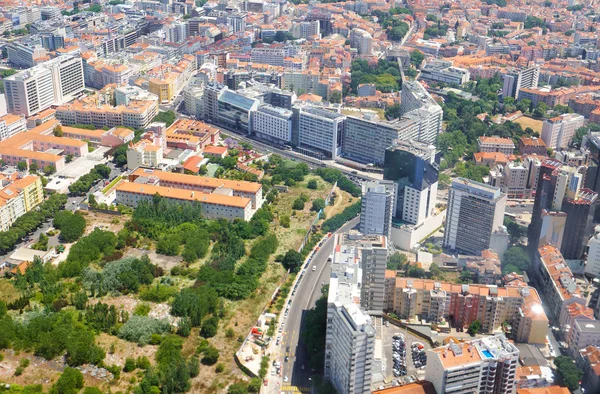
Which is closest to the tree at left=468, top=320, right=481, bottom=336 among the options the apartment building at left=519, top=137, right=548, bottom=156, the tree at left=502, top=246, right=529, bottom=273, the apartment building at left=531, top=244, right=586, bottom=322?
the apartment building at left=531, top=244, right=586, bottom=322

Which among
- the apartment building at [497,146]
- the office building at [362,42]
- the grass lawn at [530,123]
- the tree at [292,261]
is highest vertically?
the office building at [362,42]

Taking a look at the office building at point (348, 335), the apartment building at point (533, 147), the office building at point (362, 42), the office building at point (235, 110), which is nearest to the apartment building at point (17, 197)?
the office building at point (235, 110)

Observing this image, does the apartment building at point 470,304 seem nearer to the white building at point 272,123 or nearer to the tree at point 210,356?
the tree at point 210,356

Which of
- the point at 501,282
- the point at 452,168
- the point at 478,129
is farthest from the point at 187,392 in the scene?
the point at 478,129

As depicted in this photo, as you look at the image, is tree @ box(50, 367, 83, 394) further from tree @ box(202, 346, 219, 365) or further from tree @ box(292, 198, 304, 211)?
tree @ box(292, 198, 304, 211)

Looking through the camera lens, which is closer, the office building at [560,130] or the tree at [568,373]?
the tree at [568,373]

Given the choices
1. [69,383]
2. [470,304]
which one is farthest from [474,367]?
[69,383]

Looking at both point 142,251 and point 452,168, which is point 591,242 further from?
point 142,251
